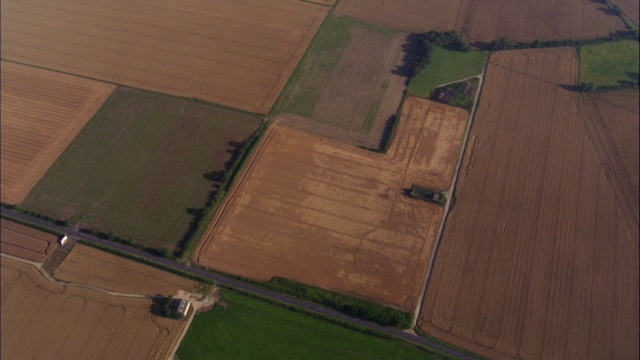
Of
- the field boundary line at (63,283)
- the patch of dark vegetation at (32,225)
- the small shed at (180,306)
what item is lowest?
the field boundary line at (63,283)

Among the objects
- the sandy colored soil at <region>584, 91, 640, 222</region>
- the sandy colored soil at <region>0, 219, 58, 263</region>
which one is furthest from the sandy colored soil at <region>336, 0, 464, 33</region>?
the sandy colored soil at <region>0, 219, 58, 263</region>

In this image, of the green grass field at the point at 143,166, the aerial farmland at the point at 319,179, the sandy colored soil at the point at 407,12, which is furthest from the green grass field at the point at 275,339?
A: the sandy colored soil at the point at 407,12

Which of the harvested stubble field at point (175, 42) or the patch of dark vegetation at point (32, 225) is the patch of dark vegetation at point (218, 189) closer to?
the harvested stubble field at point (175, 42)

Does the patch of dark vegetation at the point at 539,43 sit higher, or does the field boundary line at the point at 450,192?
the patch of dark vegetation at the point at 539,43

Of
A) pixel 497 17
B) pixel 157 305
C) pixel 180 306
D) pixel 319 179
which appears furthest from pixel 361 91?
pixel 157 305

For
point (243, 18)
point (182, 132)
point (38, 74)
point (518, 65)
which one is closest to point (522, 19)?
point (518, 65)

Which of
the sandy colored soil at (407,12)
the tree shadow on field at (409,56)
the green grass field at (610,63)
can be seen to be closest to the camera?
the tree shadow on field at (409,56)

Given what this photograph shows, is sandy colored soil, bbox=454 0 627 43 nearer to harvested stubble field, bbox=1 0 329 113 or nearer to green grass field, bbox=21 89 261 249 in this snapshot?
harvested stubble field, bbox=1 0 329 113

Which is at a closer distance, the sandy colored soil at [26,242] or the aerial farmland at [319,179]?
the aerial farmland at [319,179]

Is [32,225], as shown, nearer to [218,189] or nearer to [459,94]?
[218,189]
